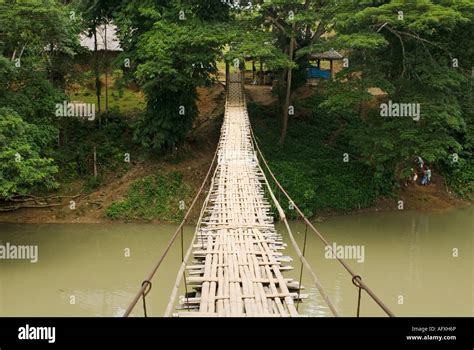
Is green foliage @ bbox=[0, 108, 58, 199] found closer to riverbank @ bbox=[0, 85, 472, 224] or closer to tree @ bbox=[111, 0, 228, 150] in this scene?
riverbank @ bbox=[0, 85, 472, 224]

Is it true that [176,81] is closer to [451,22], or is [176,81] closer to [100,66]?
[100,66]

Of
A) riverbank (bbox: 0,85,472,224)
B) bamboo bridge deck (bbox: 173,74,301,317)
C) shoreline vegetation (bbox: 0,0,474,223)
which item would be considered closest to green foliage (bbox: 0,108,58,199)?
shoreline vegetation (bbox: 0,0,474,223)

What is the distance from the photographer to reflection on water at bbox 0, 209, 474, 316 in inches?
271

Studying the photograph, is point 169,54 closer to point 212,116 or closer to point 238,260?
point 212,116

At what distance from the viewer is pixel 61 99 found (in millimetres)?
10055

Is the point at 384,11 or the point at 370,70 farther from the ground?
the point at 384,11

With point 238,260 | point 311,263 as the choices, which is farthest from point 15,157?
point 311,263

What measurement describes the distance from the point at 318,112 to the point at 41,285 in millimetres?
9179

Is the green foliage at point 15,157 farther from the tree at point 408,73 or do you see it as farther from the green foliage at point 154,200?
the tree at point 408,73

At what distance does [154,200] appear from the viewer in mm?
10836

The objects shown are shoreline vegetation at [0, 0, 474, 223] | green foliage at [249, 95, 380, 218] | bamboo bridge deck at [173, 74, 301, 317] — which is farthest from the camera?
green foliage at [249, 95, 380, 218]

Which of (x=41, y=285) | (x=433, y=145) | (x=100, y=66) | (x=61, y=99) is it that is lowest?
(x=41, y=285)

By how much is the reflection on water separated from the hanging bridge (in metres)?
1.80

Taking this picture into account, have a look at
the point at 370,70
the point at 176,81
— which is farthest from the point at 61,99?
the point at 370,70
